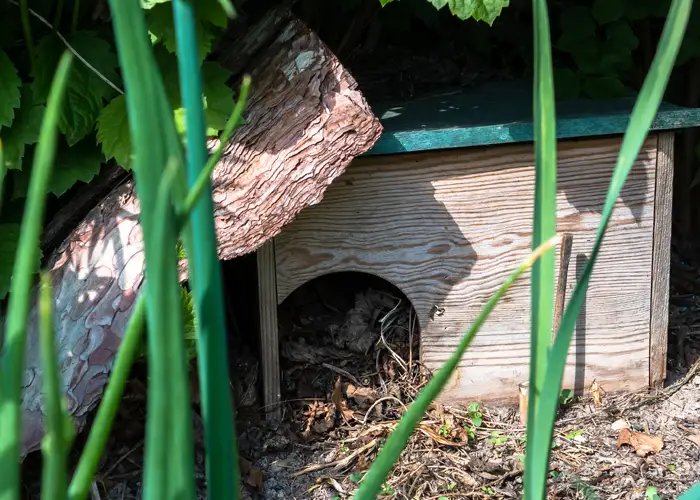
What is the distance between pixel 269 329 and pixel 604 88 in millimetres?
Answer: 1126

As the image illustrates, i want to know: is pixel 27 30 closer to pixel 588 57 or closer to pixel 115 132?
pixel 115 132

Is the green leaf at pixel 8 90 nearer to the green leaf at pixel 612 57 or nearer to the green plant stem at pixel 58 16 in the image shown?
the green plant stem at pixel 58 16

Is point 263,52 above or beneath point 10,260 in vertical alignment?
above

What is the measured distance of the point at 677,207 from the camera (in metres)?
2.93

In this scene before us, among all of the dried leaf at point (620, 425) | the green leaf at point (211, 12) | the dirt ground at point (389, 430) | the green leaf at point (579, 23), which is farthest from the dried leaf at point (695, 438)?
the green leaf at point (211, 12)

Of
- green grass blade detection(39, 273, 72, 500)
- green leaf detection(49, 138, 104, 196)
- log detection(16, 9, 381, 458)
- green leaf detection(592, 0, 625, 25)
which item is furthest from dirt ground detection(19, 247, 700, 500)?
green grass blade detection(39, 273, 72, 500)

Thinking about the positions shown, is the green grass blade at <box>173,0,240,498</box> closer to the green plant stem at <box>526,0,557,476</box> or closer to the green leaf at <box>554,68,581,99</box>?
the green plant stem at <box>526,0,557,476</box>

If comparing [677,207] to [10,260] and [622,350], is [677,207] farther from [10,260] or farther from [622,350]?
[10,260]

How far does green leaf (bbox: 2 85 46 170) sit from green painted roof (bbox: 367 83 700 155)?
68cm

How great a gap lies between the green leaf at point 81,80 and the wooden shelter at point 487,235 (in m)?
0.50

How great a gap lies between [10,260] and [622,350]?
1.43 m

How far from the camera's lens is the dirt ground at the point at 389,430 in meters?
1.72

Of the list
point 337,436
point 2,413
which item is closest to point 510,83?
point 337,436

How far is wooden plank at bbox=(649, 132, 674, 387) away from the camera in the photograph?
1.88m
